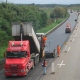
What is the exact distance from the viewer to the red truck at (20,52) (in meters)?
21.4

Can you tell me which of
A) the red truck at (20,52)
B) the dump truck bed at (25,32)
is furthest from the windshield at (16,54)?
the dump truck bed at (25,32)

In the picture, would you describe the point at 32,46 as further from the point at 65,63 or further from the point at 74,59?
the point at 74,59

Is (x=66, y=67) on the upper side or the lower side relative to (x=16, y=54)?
lower

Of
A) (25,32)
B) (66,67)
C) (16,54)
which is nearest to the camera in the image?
(16,54)

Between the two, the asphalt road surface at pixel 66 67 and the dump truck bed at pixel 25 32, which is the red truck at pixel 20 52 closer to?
the dump truck bed at pixel 25 32

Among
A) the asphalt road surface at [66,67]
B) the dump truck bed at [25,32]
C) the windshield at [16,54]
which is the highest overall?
the dump truck bed at [25,32]

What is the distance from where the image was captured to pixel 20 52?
22141mm

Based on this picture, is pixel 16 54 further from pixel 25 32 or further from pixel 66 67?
pixel 66 67

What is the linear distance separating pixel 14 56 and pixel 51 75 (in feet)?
9.89

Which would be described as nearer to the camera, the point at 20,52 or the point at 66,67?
the point at 20,52

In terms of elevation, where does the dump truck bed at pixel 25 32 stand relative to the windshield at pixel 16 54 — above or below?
above

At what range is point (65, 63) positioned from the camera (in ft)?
91.1

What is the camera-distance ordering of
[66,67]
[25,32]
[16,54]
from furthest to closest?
1. [66,67]
2. [25,32]
3. [16,54]

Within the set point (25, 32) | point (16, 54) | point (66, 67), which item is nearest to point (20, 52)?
point (16, 54)
